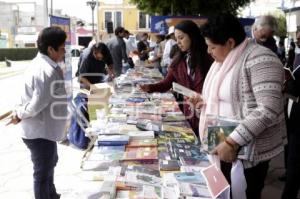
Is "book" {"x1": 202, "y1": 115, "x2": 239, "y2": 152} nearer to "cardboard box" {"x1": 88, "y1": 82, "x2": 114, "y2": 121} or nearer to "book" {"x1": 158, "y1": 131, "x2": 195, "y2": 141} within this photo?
"book" {"x1": 158, "y1": 131, "x2": 195, "y2": 141}

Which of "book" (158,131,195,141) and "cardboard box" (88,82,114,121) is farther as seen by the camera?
"cardboard box" (88,82,114,121)

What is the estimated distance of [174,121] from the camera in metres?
2.78

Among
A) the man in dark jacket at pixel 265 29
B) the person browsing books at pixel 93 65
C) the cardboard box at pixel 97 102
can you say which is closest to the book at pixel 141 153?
the cardboard box at pixel 97 102

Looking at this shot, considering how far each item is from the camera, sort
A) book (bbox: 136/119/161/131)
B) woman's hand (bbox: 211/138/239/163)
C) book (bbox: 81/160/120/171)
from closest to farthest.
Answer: woman's hand (bbox: 211/138/239/163), book (bbox: 81/160/120/171), book (bbox: 136/119/161/131)

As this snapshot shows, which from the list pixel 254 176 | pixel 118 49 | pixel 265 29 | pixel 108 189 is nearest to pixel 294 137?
pixel 254 176

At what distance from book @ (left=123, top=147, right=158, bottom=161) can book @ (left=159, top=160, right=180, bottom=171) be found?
77 millimetres

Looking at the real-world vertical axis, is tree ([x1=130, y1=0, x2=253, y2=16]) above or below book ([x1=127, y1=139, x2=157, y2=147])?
above

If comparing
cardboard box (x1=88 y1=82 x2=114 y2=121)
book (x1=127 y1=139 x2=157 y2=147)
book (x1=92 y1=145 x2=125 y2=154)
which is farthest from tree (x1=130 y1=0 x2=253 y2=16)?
book (x1=92 y1=145 x2=125 y2=154)

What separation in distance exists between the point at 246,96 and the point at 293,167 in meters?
1.24

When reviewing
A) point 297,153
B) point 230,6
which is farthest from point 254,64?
point 230,6

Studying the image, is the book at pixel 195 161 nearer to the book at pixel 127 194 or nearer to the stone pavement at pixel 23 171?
the book at pixel 127 194

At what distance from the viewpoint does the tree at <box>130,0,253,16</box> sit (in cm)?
838

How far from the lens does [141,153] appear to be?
6.55 feet

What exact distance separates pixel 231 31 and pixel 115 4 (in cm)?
4855
